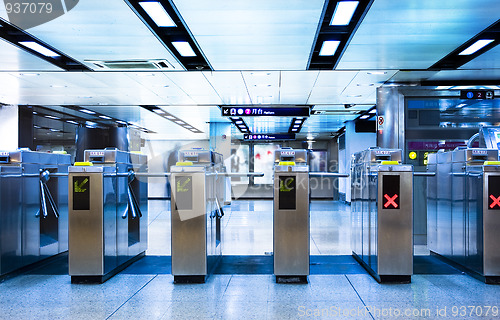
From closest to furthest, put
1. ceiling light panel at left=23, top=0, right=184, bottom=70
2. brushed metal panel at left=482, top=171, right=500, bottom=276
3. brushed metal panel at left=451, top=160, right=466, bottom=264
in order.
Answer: ceiling light panel at left=23, top=0, right=184, bottom=70 → brushed metal panel at left=482, top=171, right=500, bottom=276 → brushed metal panel at left=451, top=160, right=466, bottom=264

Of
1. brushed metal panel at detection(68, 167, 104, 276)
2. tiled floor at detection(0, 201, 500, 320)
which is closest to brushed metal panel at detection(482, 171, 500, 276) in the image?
tiled floor at detection(0, 201, 500, 320)

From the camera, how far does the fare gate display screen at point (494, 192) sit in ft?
12.2

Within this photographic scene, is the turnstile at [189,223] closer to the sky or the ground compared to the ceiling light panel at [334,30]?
closer to the ground

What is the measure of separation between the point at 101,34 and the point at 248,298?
3.11 m

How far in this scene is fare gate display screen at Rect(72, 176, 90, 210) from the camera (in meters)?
3.78

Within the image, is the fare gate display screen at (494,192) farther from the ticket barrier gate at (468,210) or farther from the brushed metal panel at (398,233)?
the brushed metal panel at (398,233)

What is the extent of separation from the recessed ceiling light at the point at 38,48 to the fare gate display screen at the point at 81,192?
1.90 metres

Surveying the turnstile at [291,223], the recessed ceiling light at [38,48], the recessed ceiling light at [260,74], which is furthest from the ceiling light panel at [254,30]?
the recessed ceiling light at [38,48]

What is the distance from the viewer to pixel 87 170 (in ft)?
12.4

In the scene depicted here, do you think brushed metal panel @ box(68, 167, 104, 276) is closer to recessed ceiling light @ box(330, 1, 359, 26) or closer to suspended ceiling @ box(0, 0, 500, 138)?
suspended ceiling @ box(0, 0, 500, 138)

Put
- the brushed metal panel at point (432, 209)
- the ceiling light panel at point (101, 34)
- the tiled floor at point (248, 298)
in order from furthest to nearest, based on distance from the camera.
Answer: the brushed metal panel at point (432, 209), the ceiling light panel at point (101, 34), the tiled floor at point (248, 298)

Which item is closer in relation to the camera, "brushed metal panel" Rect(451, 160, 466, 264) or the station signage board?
"brushed metal panel" Rect(451, 160, 466, 264)

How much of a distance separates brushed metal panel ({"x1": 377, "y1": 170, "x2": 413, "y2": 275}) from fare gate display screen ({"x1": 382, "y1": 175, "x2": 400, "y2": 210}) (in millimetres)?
33

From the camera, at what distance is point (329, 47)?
4.77 m
